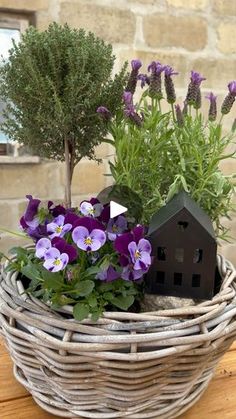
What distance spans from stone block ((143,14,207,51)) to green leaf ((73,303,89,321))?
137 centimetres

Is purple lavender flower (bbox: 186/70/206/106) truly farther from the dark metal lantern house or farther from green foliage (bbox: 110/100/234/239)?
the dark metal lantern house

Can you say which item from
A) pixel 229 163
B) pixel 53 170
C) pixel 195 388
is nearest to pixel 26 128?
pixel 195 388

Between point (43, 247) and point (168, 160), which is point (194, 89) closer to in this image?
point (168, 160)

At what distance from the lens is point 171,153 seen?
0.66 m

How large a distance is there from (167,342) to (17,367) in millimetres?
264

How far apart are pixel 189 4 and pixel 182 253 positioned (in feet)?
4.67

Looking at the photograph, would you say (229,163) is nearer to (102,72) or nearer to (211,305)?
(102,72)

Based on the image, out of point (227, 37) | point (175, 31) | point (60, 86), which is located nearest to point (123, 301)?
point (60, 86)

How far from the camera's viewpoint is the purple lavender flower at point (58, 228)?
544mm

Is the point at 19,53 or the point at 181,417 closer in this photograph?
the point at 181,417

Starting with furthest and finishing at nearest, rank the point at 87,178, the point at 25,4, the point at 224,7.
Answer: the point at 224,7 < the point at 87,178 < the point at 25,4

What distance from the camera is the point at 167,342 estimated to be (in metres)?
0.47

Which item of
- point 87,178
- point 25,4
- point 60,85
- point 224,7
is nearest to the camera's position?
point 60,85

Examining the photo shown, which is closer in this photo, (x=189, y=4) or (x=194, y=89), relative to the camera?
(x=194, y=89)
